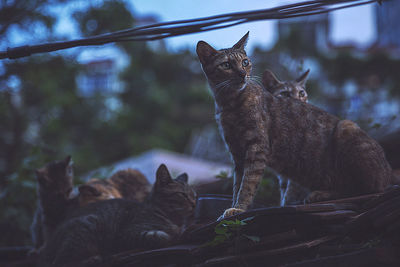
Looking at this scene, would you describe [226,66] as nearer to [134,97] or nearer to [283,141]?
[283,141]

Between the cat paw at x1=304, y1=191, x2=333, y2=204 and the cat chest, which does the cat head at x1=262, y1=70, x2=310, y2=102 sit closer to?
the cat chest

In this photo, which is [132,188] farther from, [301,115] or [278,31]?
[278,31]

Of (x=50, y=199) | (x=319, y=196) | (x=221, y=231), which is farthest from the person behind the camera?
(x=50, y=199)

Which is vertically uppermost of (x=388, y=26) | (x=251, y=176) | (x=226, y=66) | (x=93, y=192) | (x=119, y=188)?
(x=388, y=26)

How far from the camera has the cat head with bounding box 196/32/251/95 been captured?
317cm

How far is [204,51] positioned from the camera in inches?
130

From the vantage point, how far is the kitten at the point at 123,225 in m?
3.24

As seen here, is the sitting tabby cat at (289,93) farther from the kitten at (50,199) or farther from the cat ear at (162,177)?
the kitten at (50,199)

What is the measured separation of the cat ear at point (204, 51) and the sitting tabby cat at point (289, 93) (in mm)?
1186

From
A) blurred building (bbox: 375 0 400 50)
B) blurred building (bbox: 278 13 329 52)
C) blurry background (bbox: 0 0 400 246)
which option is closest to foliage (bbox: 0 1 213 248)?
blurry background (bbox: 0 0 400 246)

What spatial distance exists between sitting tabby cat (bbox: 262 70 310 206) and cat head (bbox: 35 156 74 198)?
257cm

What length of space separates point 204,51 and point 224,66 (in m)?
0.23

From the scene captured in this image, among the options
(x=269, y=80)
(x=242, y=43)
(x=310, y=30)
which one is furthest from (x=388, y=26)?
(x=242, y=43)

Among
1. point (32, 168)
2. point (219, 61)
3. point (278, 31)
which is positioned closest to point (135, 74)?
point (278, 31)
